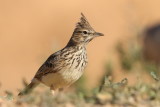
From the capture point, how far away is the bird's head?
31.8 ft

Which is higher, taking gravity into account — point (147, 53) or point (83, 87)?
point (83, 87)

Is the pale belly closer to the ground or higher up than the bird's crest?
closer to the ground

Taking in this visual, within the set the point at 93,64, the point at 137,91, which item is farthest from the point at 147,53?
the point at 137,91

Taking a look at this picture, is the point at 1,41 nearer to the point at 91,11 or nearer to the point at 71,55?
Result: the point at 91,11

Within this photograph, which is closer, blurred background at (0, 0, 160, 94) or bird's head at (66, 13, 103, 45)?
bird's head at (66, 13, 103, 45)

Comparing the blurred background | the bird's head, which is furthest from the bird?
the blurred background

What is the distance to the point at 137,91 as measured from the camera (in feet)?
25.4

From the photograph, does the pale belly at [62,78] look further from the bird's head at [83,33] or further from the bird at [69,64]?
the bird's head at [83,33]

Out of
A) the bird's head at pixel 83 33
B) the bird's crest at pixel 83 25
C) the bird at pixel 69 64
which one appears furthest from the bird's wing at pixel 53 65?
the bird's crest at pixel 83 25

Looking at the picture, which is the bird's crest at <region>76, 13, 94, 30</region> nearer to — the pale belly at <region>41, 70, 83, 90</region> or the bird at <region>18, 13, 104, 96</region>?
the bird at <region>18, 13, 104, 96</region>

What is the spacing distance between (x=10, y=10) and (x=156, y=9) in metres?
4.75

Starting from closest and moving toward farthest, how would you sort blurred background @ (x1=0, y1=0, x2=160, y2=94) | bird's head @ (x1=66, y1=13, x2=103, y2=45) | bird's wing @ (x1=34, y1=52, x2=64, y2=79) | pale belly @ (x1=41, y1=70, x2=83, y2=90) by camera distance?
pale belly @ (x1=41, y1=70, x2=83, y2=90) < bird's wing @ (x1=34, y1=52, x2=64, y2=79) < bird's head @ (x1=66, y1=13, x2=103, y2=45) < blurred background @ (x1=0, y1=0, x2=160, y2=94)

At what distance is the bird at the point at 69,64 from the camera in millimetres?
9453

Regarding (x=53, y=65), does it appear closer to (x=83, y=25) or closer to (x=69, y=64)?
(x=69, y=64)
